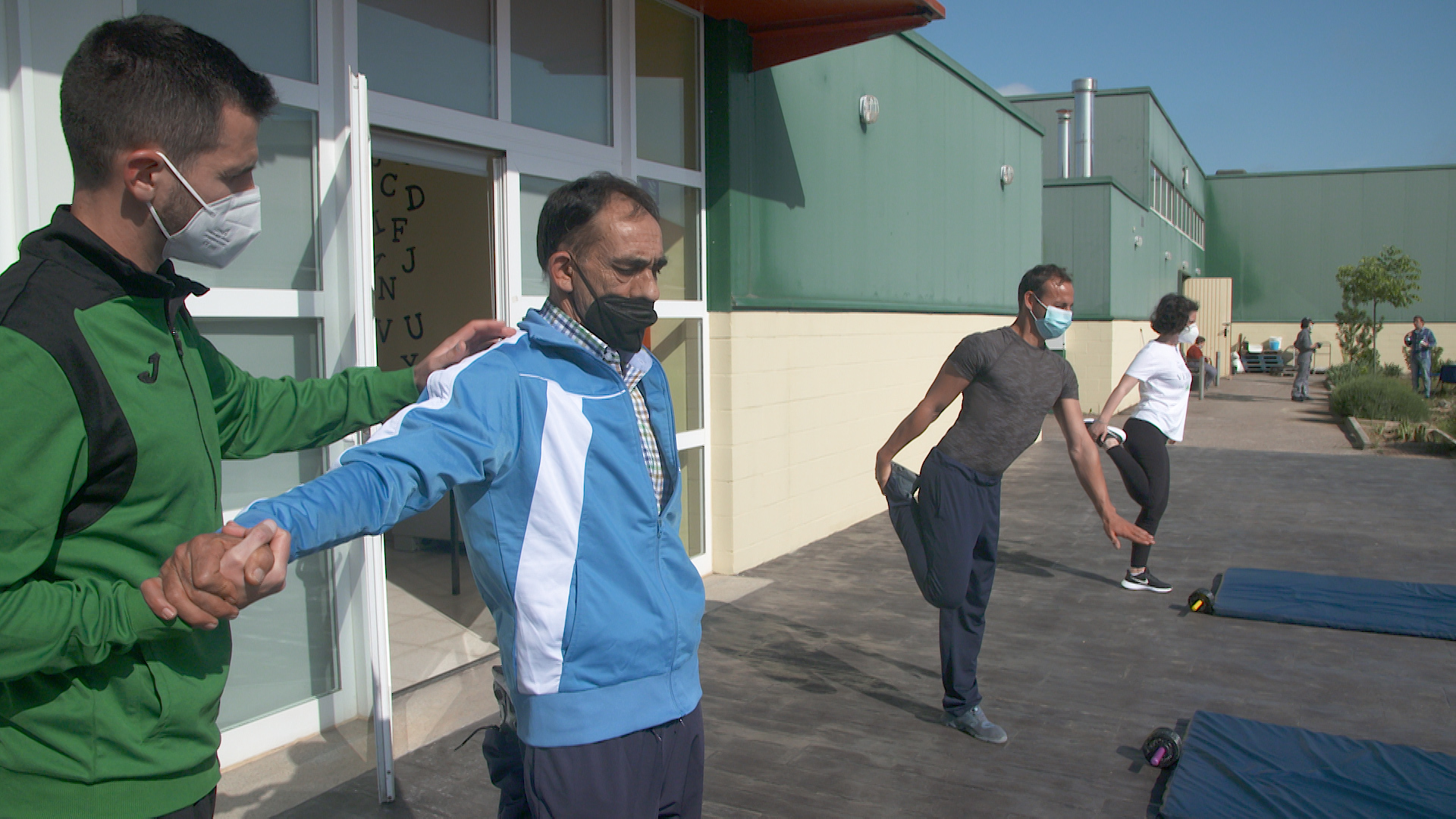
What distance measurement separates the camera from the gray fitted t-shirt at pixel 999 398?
4.35m

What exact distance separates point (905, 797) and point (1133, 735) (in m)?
1.30

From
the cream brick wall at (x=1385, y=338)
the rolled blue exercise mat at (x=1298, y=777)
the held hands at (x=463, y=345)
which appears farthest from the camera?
the cream brick wall at (x=1385, y=338)

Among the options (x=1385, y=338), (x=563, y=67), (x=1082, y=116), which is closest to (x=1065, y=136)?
(x=1082, y=116)

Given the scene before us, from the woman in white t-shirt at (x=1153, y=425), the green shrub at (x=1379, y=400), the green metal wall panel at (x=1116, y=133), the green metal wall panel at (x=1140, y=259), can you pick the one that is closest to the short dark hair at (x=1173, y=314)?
the woman in white t-shirt at (x=1153, y=425)

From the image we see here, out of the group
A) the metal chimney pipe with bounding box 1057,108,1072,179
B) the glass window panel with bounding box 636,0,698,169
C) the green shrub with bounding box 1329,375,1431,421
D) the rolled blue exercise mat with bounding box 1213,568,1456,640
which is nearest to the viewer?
the rolled blue exercise mat with bounding box 1213,568,1456,640

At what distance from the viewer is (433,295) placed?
773 centimetres

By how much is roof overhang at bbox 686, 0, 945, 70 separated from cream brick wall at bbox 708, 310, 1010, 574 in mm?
2011

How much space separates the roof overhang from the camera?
666cm

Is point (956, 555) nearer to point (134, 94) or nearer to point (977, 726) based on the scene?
point (977, 726)

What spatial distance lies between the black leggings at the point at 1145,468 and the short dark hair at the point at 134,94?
636 cm

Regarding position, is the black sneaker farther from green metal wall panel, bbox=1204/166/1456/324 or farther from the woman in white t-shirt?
green metal wall panel, bbox=1204/166/1456/324

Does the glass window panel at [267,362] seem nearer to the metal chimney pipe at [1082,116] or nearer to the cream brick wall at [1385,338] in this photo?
the metal chimney pipe at [1082,116]

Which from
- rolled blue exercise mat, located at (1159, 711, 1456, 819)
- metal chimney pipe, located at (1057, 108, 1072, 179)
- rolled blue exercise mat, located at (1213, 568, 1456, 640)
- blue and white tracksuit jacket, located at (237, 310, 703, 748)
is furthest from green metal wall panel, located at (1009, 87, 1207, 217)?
blue and white tracksuit jacket, located at (237, 310, 703, 748)

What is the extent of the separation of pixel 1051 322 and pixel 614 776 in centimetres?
330
